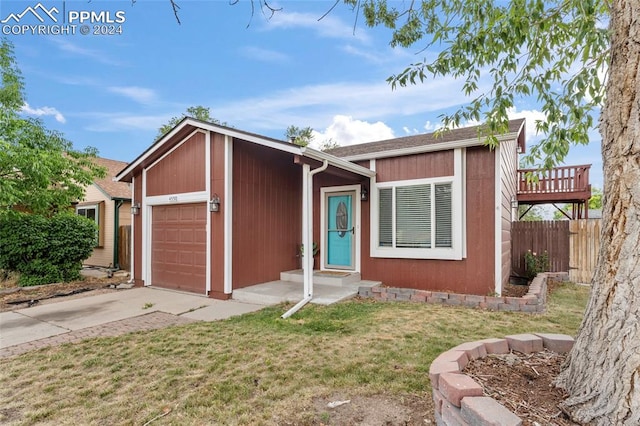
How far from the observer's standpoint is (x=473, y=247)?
6.57 metres

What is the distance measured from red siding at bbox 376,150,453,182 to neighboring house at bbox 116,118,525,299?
2 centimetres

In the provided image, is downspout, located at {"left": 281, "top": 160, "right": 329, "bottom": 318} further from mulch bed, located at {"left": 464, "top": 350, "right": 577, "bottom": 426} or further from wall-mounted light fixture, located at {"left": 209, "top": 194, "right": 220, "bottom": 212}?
mulch bed, located at {"left": 464, "top": 350, "right": 577, "bottom": 426}

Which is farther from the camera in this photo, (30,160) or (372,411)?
(30,160)

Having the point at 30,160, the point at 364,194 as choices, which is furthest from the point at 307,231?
the point at 30,160

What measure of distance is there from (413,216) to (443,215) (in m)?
0.61

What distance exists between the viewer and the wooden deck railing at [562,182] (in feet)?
37.5

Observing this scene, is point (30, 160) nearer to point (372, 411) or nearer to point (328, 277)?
point (328, 277)

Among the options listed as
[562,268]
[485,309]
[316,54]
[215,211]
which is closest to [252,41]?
[316,54]

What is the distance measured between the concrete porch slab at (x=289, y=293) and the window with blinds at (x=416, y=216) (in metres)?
1.13

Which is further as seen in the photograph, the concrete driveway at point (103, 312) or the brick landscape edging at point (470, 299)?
the brick landscape edging at point (470, 299)

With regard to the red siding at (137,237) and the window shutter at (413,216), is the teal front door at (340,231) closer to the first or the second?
the window shutter at (413,216)

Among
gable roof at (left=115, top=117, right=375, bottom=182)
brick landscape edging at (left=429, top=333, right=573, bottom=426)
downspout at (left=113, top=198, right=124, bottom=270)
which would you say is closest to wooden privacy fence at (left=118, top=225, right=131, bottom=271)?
downspout at (left=113, top=198, right=124, bottom=270)

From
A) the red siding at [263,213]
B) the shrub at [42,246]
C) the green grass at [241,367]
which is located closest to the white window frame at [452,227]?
the green grass at [241,367]

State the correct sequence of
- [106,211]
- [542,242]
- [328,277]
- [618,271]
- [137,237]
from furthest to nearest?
1. [106,211]
2. [542,242]
3. [137,237]
4. [328,277]
5. [618,271]
